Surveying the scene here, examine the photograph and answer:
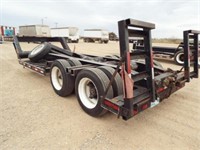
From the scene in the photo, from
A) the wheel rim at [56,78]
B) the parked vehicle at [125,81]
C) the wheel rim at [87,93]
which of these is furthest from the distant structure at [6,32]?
the wheel rim at [87,93]

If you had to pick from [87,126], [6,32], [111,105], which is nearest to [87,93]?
[87,126]

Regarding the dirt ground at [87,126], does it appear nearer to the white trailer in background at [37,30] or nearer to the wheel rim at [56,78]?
the wheel rim at [56,78]

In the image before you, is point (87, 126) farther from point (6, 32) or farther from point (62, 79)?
point (6, 32)

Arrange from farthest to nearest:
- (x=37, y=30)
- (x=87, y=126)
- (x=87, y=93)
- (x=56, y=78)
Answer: (x=37, y=30) < (x=56, y=78) < (x=87, y=93) < (x=87, y=126)

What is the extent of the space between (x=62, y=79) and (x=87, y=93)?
0.79m

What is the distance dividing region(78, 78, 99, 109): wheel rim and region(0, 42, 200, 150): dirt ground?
236 mm

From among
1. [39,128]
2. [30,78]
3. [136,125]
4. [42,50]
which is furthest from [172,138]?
[30,78]

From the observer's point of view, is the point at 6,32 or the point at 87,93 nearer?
the point at 87,93

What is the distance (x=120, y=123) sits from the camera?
2.77 m

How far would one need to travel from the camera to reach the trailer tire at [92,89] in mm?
2639

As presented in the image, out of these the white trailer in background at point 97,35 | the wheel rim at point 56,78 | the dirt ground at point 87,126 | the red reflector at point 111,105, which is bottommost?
the dirt ground at point 87,126

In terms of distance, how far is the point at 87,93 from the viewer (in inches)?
127

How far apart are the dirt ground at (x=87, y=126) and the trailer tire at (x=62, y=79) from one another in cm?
19

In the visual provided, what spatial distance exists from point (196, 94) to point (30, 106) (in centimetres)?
398
